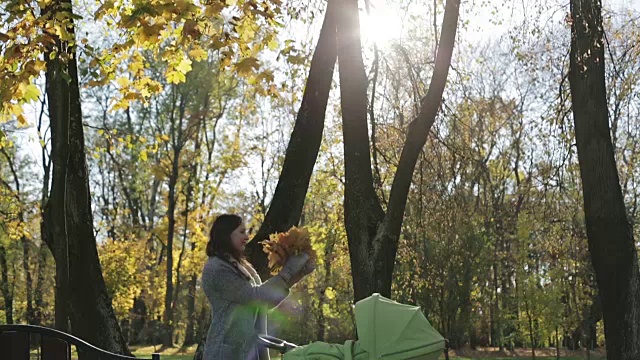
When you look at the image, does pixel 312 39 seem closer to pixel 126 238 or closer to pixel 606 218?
pixel 606 218

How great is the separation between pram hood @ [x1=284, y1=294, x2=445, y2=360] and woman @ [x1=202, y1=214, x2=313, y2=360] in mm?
582

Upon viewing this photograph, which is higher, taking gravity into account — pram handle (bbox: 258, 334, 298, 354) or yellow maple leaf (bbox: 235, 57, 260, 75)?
yellow maple leaf (bbox: 235, 57, 260, 75)

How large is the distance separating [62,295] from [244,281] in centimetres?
316

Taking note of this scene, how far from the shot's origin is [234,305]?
4891 mm

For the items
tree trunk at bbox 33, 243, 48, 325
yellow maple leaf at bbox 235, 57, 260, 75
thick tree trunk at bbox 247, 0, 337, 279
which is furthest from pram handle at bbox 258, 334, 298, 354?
tree trunk at bbox 33, 243, 48, 325

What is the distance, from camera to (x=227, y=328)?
486 cm

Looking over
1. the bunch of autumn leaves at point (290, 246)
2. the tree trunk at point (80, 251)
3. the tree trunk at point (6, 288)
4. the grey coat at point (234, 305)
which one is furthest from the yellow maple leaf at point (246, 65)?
the tree trunk at point (6, 288)

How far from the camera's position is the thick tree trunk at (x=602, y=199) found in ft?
32.4

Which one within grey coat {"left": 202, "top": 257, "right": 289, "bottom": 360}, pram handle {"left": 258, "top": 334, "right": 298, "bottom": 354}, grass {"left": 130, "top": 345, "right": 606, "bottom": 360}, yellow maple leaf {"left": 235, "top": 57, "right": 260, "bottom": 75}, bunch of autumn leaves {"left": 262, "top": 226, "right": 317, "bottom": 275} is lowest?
grass {"left": 130, "top": 345, "right": 606, "bottom": 360}

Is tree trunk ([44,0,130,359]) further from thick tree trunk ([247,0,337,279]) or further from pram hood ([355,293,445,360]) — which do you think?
pram hood ([355,293,445,360])

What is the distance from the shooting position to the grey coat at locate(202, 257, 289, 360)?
482cm

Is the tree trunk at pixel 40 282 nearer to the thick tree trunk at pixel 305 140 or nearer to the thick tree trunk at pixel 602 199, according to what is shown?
the thick tree trunk at pixel 305 140

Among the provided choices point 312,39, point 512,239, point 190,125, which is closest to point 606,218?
point 312,39

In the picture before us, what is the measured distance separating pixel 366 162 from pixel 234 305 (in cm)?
283
